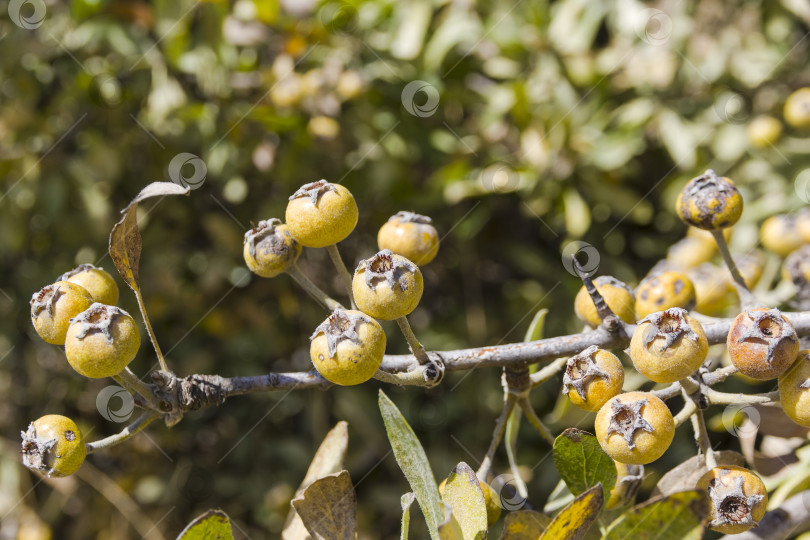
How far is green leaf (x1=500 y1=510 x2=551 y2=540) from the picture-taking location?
2.81ft

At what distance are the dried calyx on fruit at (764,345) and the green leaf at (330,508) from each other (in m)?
0.51

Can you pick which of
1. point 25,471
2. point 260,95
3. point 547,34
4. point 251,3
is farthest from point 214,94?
point 25,471

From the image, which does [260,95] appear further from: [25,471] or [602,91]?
[25,471]

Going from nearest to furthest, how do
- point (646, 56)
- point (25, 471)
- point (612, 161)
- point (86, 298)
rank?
1. point (86, 298)
2. point (612, 161)
3. point (646, 56)
4. point (25, 471)

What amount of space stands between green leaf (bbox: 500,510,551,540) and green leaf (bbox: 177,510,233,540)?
0.34m

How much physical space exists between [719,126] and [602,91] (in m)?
0.33

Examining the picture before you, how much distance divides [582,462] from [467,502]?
0.57 ft

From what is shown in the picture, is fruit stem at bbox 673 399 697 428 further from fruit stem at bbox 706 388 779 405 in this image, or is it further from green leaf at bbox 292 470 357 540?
green leaf at bbox 292 470 357 540

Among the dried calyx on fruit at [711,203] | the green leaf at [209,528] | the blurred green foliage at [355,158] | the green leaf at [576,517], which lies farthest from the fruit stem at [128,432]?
the blurred green foliage at [355,158]

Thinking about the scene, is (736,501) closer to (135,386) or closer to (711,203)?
(711,203)

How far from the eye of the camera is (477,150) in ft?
6.41

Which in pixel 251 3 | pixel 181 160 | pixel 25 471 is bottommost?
pixel 25 471

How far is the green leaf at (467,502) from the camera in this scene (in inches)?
30.6

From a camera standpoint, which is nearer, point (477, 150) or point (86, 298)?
point (86, 298)
